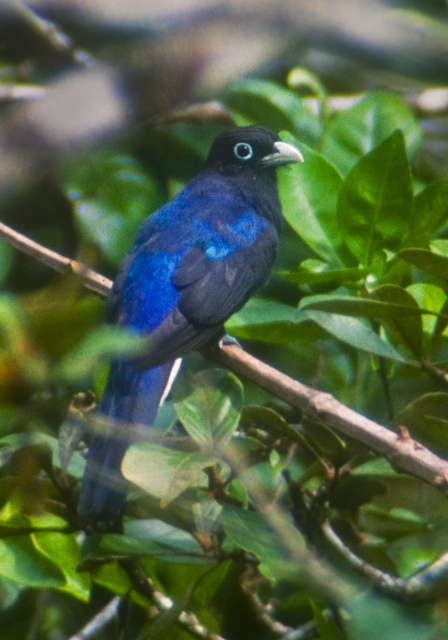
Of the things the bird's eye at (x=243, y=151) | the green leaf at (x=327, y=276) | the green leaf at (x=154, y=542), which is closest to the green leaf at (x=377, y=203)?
the green leaf at (x=327, y=276)

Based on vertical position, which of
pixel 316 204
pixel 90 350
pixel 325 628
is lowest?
pixel 325 628

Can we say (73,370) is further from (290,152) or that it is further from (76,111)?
(290,152)

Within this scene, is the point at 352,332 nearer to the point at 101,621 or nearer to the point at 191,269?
the point at 101,621

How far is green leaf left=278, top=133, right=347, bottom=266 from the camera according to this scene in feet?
8.46

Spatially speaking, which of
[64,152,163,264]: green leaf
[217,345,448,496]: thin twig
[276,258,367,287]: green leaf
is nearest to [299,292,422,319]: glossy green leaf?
[276,258,367,287]: green leaf

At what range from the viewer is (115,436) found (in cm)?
232

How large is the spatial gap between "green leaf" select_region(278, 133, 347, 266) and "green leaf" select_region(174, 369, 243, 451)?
2.07 feet

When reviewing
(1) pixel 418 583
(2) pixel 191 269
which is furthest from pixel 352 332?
(2) pixel 191 269

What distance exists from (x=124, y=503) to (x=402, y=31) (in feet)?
4.49

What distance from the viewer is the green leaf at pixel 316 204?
2.58m

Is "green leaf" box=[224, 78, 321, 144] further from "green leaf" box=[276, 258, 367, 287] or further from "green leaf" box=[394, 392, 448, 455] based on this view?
"green leaf" box=[394, 392, 448, 455]

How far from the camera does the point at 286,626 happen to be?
86.7 inches

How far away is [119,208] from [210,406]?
1.12 m

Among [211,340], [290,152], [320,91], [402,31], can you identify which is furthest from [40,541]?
[290,152]
